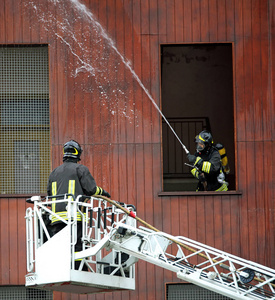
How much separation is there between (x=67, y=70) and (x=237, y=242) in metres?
4.78

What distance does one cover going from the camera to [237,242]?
54.0 feet

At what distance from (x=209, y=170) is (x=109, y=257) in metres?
3.38

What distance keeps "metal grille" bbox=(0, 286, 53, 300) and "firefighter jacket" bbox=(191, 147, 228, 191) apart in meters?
3.75

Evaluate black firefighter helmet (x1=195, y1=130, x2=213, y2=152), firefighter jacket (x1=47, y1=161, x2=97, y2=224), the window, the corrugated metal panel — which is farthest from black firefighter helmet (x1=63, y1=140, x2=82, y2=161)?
the window

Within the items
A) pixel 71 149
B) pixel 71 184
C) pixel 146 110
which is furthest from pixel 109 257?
pixel 146 110

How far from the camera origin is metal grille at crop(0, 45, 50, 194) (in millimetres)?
17031

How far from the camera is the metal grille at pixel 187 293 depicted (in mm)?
16547

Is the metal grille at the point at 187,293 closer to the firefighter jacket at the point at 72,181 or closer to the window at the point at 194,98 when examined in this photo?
the firefighter jacket at the point at 72,181

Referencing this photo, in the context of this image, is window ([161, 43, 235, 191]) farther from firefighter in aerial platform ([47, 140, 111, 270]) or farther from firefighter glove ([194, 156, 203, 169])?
firefighter in aerial platform ([47, 140, 111, 270])

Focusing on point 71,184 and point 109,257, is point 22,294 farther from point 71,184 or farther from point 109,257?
point 71,184

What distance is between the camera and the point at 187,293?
1659 cm

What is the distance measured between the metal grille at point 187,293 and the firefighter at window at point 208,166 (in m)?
2.04

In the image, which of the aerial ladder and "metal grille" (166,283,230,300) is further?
"metal grille" (166,283,230,300)

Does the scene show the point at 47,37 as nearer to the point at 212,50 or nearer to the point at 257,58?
the point at 257,58
